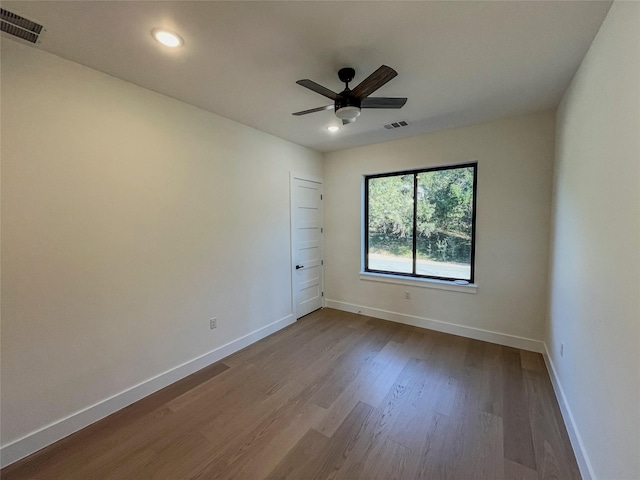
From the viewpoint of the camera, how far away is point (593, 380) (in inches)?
60.9

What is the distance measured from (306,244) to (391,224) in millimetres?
1359

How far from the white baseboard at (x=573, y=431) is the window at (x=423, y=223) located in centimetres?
132

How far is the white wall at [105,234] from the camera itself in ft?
5.64

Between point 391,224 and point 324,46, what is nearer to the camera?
point 324,46

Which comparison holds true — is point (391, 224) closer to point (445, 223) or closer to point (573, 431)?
point (445, 223)

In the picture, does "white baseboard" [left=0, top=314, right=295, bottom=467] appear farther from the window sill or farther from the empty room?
the window sill

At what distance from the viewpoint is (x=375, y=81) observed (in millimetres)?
1730

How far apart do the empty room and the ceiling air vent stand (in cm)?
2

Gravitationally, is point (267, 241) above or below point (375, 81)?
below

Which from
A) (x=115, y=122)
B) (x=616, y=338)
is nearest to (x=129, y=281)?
(x=115, y=122)

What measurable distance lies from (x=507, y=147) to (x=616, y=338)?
2455mm

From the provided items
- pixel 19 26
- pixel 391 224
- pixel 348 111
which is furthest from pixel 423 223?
pixel 19 26

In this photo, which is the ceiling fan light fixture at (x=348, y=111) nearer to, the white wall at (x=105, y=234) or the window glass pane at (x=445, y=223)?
the white wall at (x=105, y=234)

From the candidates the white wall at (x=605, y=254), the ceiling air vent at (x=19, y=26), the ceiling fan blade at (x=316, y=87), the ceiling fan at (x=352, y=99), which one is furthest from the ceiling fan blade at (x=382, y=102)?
the ceiling air vent at (x=19, y=26)
